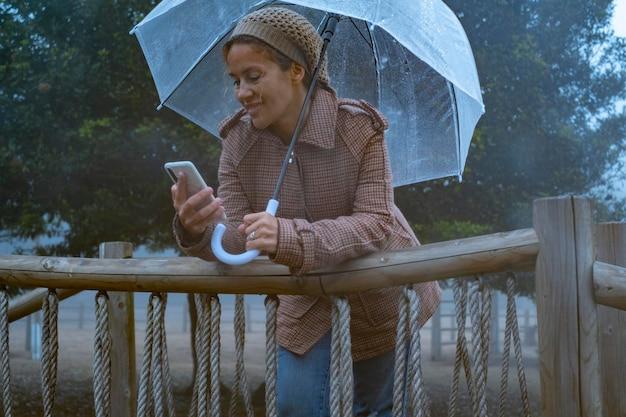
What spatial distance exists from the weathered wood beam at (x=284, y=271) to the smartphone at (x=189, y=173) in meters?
0.26

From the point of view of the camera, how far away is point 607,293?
5.91ft

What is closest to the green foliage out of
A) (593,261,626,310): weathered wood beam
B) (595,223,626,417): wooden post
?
(595,223,626,417): wooden post

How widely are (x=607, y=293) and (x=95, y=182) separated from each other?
719 centimetres

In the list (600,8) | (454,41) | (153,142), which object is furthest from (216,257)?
(600,8)

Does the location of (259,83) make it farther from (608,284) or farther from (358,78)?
(608,284)

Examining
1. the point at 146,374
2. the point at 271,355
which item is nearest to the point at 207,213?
the point at 271,355

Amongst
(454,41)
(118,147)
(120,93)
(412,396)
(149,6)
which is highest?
(149,6)

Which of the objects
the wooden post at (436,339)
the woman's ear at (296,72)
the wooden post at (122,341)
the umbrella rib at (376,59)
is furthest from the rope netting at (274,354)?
the wooden post at (436,339)

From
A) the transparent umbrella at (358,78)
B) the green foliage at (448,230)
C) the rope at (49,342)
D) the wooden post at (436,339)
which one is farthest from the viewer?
the wooden post at (436,339)

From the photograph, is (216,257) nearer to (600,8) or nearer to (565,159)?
(565,159)

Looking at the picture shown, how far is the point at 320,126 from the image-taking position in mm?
2139

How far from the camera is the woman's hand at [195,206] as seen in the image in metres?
1.85

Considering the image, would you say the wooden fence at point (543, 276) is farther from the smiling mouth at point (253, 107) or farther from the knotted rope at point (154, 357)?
the smiling mouth at point (253, 107)

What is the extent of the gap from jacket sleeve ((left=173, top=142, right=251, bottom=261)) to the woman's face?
183mm
